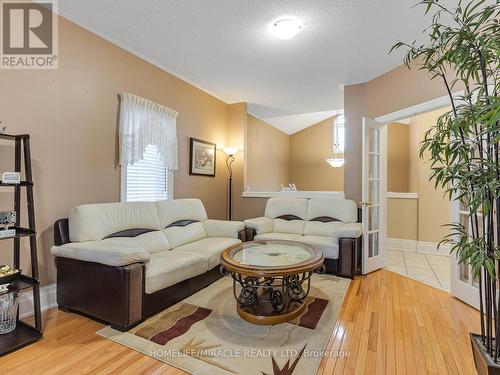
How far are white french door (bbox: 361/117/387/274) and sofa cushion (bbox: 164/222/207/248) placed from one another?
2.19 m

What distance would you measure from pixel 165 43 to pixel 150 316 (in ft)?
9.30

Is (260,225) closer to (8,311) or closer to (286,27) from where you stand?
(286,27)

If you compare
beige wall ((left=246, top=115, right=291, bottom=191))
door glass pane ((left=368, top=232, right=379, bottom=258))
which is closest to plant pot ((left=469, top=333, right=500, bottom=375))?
door glass pane ((left=368, top=232, right=379, bottom=258))

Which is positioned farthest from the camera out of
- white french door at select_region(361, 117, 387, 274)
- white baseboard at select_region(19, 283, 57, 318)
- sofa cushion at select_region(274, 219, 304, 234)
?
sofa cushion at select_region(274, 219, 304, 234)

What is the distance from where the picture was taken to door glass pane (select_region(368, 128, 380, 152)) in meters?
3.70

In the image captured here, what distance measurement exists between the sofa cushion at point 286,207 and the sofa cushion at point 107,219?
6.14ft

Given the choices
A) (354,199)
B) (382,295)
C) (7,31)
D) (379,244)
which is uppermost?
(7,31)

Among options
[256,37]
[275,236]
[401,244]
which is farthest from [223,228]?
[401,244]

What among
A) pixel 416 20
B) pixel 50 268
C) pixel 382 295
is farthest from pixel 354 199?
pixel 50 268

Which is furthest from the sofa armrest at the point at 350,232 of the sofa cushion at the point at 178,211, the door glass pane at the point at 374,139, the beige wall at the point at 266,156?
the beige wall at the point at 266,156

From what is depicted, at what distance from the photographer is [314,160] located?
748cm

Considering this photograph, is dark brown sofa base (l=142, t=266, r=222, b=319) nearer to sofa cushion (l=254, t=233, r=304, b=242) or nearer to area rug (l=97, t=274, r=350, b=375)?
area rug (l=97, t=274, r=350, b=375)

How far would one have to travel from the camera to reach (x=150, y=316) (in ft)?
7.36

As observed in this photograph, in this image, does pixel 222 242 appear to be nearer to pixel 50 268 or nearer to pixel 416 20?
pixel 50 268
